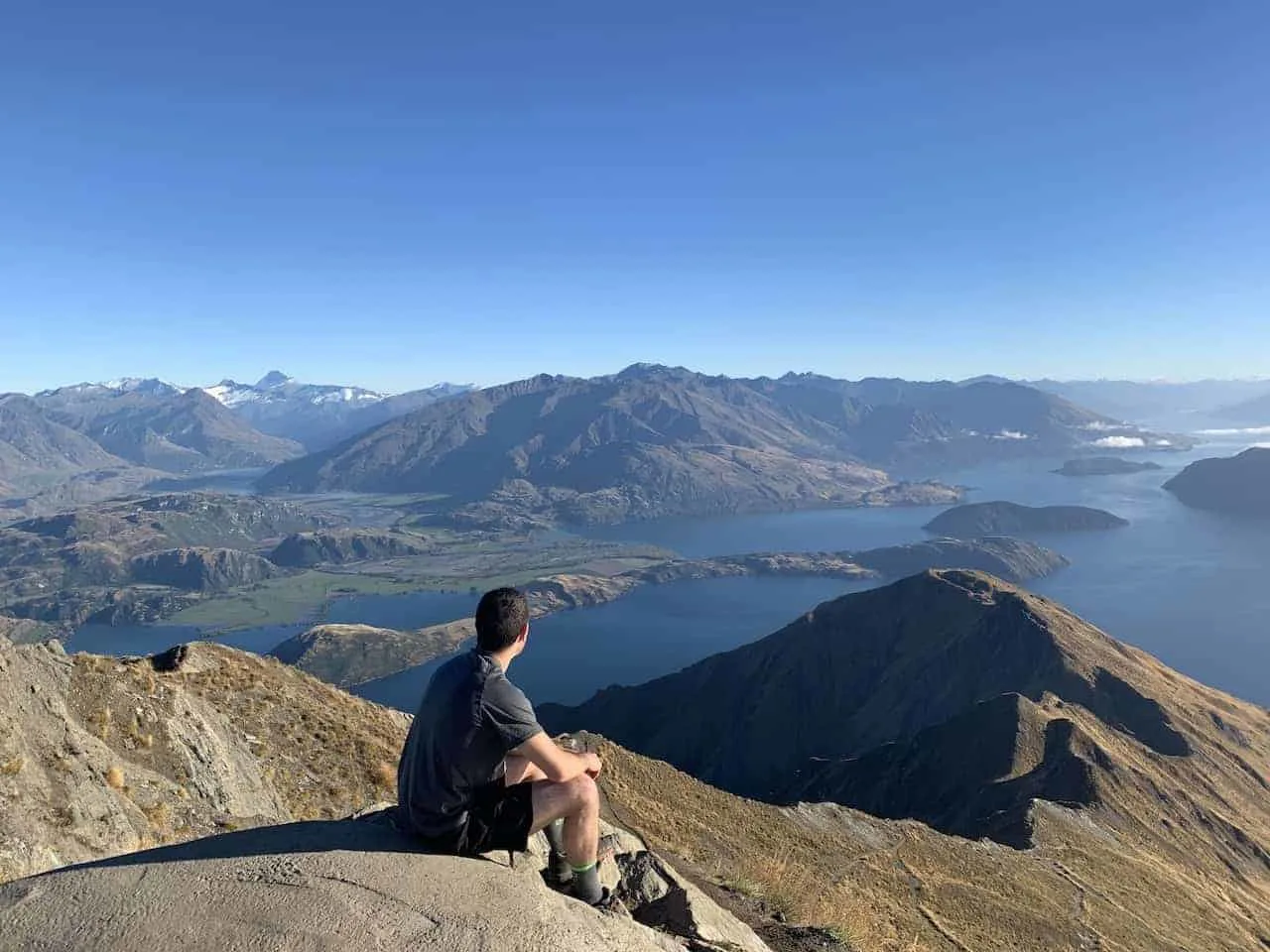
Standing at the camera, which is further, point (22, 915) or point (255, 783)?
point (255, 783)

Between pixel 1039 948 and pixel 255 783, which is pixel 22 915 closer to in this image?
pixel 255 783

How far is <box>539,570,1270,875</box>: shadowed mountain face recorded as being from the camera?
79.7m

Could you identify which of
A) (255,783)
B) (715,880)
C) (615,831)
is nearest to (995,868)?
(715,880)

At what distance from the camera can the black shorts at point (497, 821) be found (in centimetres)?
830

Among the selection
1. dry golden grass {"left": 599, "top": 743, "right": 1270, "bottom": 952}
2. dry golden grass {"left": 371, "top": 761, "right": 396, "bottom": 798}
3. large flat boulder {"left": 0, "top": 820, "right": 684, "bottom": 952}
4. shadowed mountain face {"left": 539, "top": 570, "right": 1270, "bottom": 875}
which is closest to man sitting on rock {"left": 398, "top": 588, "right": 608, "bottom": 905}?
large flat boulder {"left": 0, "top": 820, "right": 684, "bottom": 952}

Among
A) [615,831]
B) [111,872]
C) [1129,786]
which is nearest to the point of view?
[111,872]

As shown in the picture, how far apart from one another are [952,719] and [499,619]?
4013 inches

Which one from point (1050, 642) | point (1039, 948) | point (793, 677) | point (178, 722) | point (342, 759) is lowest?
point (793, 677)

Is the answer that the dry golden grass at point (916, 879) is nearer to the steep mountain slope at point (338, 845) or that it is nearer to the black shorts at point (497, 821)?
the steep mountain slope at point (338, 845)

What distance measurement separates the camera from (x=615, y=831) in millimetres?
16766

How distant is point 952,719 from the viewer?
315ft

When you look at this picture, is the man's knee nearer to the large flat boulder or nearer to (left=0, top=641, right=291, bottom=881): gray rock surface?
the large flat boulder

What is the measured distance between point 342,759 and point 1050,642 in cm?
13294

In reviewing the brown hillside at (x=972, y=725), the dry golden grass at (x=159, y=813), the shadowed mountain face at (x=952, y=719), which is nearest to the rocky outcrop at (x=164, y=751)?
the dry golden grass at (x=159, y=813)
